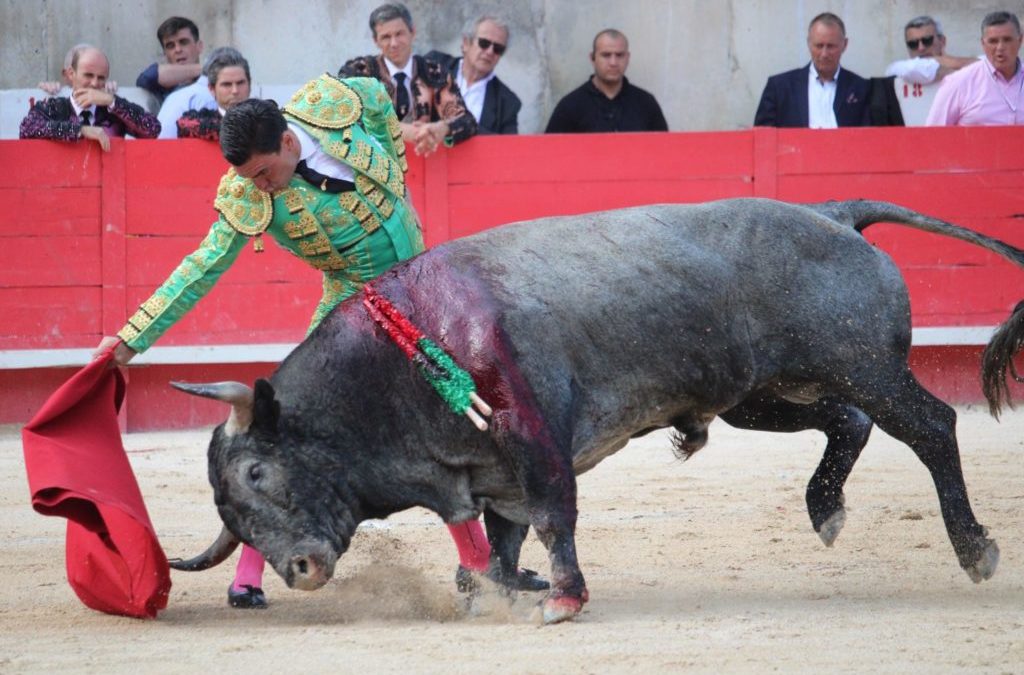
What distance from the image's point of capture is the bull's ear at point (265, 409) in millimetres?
3863

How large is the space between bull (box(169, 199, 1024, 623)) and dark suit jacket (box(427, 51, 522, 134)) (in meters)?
3.38

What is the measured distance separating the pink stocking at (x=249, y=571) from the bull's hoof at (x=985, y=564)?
1.77 metres

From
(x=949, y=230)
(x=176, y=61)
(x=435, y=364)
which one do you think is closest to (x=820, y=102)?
(x=176, y=61)

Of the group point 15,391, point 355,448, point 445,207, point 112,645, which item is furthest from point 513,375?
point 15,391

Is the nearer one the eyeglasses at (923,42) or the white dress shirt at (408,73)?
the white dress shirt at (408,73)

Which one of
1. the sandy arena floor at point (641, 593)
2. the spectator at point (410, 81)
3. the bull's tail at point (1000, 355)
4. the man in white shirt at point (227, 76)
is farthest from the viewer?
the spectator at point (410, 81)

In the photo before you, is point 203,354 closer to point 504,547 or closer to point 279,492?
point 504,547

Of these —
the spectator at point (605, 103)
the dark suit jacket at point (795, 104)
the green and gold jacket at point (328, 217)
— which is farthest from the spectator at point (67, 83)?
the green and gold jacket at point (328, 217)

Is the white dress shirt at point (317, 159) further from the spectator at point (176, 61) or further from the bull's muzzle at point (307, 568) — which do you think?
the spectator at point (176, 61)

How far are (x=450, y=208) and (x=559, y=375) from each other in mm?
3614

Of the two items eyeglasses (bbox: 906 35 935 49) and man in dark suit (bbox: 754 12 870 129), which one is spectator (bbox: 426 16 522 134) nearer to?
man in dark suit (bbox: 754 12 870 129)

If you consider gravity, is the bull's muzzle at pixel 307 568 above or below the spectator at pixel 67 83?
below

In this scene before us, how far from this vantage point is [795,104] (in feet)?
25.5

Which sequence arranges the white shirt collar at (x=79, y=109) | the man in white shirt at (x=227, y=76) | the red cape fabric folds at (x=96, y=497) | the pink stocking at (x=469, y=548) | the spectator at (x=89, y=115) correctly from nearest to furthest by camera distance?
the red cape fabric folds at (x=96, y=497) < the pink stocking at (x=469, y=548) < the man in white shirt at (x=227, y=76) < the spectator at (x=89, y=115) < the white shirt collar at (x=79, y=109)
